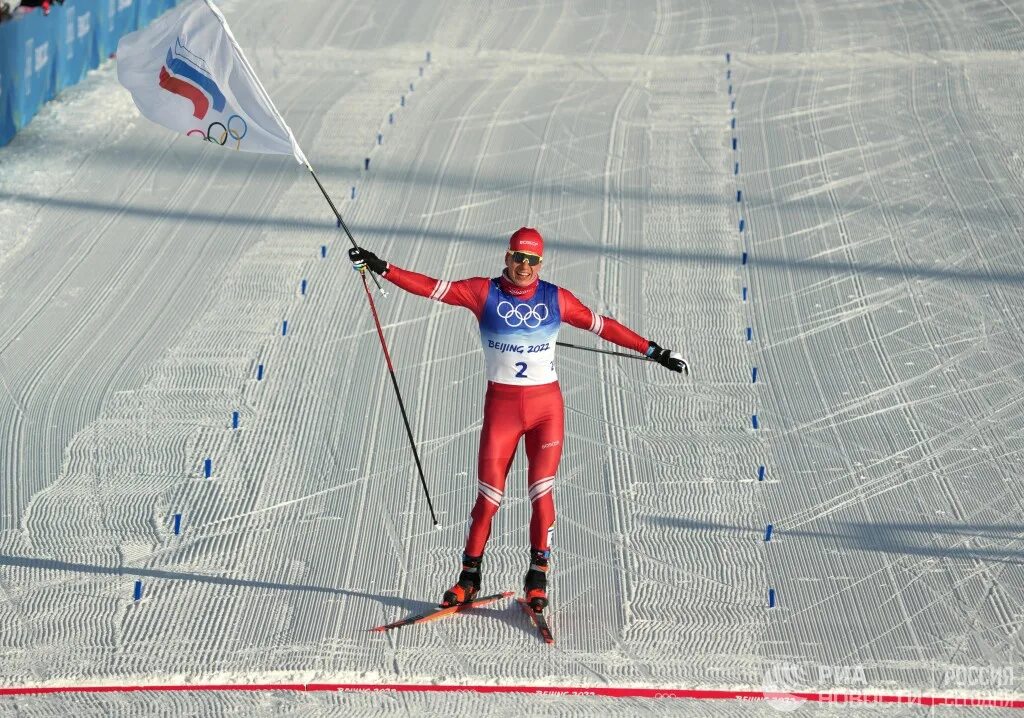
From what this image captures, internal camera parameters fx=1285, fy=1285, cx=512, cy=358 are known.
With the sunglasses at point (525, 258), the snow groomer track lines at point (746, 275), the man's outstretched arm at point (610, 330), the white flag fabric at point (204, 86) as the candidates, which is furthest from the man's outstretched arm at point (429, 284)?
the snow groomer track lines at point (746, 275)

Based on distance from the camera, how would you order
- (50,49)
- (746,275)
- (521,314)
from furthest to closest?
(50,49), (746,275), (521,314)

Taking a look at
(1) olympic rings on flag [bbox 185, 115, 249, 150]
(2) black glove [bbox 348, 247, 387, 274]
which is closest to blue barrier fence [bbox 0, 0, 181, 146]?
(1) olympic rings on flag [bbox 185, 115, 249, 150]

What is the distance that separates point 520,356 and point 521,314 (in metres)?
0.18

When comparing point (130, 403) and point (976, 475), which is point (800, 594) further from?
point (130, 403)

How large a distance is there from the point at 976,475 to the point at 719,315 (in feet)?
7.39

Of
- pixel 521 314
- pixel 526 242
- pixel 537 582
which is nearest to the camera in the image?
pixel 526 242

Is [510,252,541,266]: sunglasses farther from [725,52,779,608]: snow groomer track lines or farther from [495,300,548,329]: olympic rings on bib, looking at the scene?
[725,52,779,608]: snow groomer track lines

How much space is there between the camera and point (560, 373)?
26.5 ft

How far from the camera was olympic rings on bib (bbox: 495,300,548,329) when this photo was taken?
537cm

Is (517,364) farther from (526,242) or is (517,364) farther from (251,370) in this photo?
(251,370)

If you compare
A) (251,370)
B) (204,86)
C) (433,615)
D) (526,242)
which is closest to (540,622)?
(433,615)

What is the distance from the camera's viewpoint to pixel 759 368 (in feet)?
26.8

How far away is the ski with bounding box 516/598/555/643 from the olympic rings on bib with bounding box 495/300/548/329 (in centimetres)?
127

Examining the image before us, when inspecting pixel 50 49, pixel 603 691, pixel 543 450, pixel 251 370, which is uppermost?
pixel 543 450
